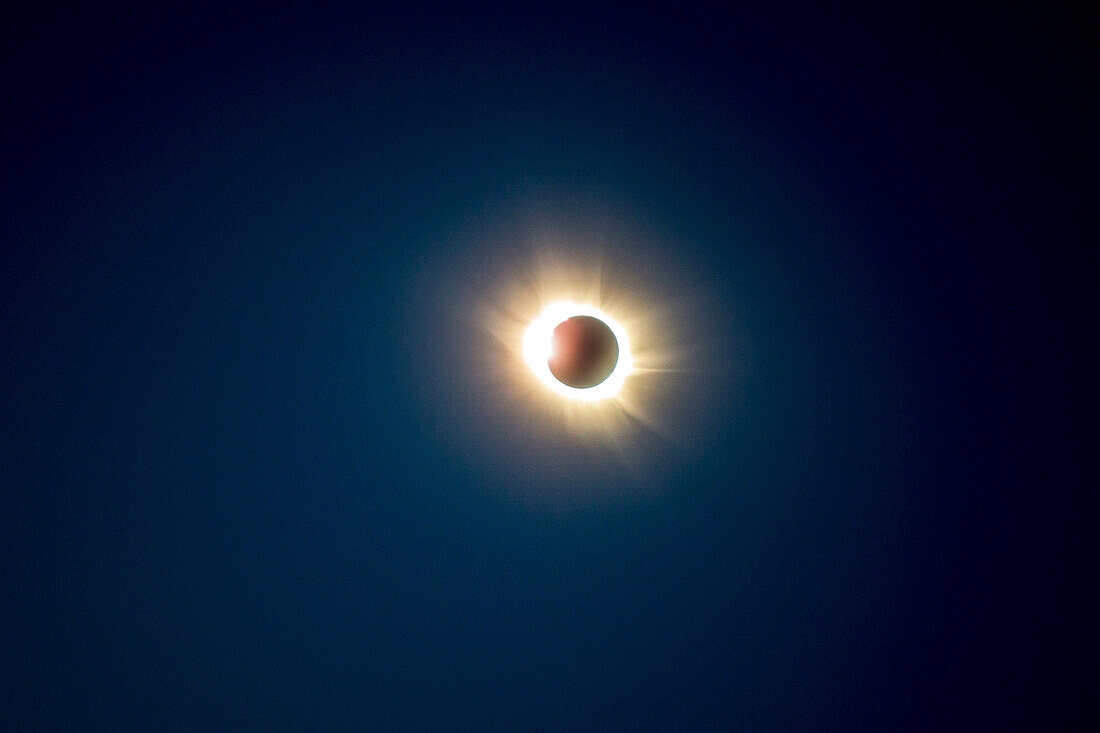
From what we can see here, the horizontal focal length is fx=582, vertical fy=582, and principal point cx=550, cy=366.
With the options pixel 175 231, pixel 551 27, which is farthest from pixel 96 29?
pixel 551 27

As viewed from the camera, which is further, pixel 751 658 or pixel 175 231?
pixel 751 658

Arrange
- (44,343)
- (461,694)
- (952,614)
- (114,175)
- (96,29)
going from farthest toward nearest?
(461,694) < (952,614) < (44,343) < (114,175) < (96,29)

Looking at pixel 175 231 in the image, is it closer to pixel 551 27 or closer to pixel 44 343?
pixel 44 343

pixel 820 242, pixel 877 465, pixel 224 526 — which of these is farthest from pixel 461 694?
pixel 820 242

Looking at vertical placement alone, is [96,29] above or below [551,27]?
below

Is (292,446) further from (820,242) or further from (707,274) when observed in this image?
(820,242)

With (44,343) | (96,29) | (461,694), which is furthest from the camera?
(461,694)

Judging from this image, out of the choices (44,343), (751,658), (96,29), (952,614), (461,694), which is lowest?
(461,694)
